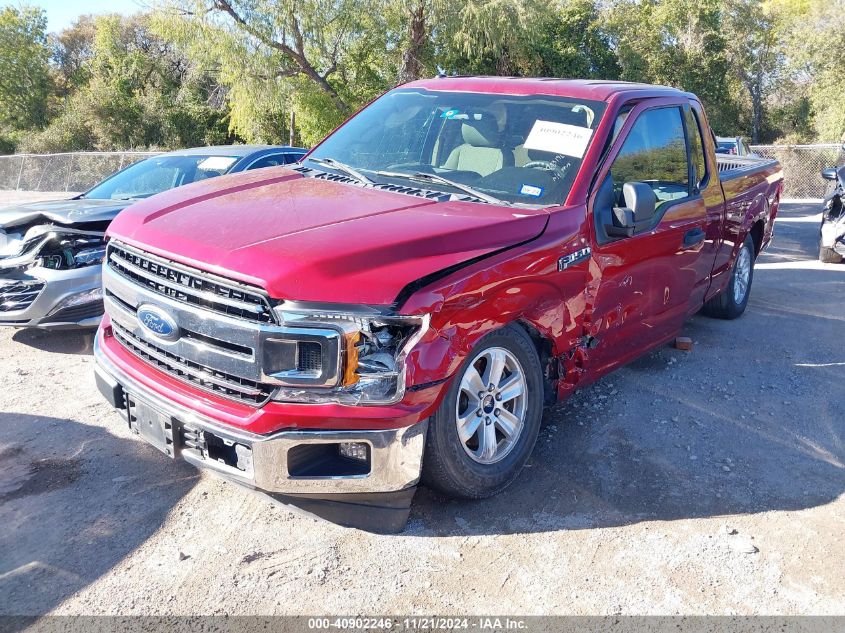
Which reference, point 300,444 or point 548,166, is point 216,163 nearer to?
point 548,166

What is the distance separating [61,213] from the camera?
5.69 m

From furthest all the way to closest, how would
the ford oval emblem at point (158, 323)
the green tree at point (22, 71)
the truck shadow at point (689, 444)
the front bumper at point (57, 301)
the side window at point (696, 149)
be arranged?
1. the green tree at point (22, 71)
2. the front bumper at point (57, 301)
3. the side window at point (696, 149)
4. the truck shadow at point (689, 444)
5. the ford oval emblem at point (158, 323)

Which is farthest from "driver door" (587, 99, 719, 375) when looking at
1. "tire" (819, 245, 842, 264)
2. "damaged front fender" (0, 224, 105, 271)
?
"tire" (819, 245, 842, 264)

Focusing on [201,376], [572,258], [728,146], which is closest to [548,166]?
[572,258]

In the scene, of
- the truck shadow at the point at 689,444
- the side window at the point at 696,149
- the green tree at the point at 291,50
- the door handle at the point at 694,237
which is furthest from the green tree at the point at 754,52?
the door handle at the point at 694,237

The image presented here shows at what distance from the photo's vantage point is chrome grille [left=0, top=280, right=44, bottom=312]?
218 inches

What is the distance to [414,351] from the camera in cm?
289

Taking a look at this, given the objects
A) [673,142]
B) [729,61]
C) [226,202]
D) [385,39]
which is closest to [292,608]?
[226,202]

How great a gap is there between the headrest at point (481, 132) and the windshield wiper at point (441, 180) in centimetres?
36

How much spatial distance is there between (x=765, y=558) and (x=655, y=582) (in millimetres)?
591

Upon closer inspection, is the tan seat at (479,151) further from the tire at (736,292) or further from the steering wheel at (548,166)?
the tire at (736,292)

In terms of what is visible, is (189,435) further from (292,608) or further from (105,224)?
(105,224)

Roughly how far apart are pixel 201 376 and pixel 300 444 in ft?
1.85

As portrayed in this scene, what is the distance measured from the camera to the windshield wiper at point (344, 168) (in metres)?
4.08
